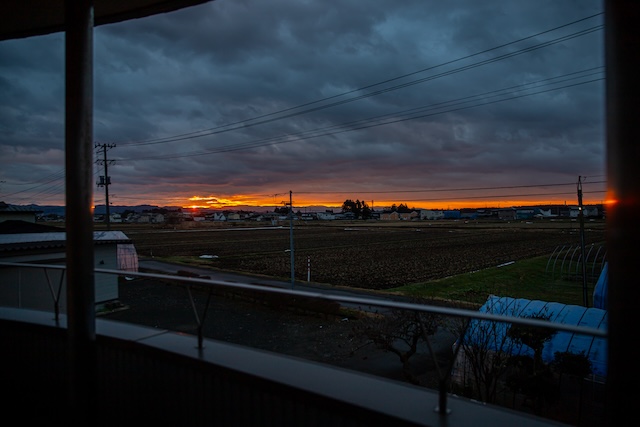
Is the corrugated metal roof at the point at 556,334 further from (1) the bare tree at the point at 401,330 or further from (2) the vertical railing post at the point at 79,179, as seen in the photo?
(2) the vertical railing post at the point at 79,179

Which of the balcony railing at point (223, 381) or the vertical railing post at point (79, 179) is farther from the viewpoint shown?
the vertical railing post at point (79, 179)

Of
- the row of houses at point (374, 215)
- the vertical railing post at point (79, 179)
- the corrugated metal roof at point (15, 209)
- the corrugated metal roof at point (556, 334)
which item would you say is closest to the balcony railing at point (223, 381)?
the vertical railing post at point (79, 179)

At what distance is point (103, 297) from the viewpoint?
13859 mm

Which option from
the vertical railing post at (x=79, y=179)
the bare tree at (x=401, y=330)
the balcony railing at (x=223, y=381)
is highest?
the vertical railing post at (x=79, y=179)

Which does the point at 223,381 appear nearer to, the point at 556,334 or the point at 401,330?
the point at 401,330

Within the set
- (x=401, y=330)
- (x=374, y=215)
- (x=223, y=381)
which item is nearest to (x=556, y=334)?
(x=401, y=330)

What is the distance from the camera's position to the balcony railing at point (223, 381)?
167 cm

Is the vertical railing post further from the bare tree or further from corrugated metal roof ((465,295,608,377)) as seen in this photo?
the bare tree

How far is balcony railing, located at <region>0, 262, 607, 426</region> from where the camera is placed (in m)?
1.67

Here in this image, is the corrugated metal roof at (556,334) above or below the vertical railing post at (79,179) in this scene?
below

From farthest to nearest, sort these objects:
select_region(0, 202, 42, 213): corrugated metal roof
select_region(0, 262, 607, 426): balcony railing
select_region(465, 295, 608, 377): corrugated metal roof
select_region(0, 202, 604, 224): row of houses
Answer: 1. select_region(0, 202, 604, 224): row of houses
2. select_region(0, 202, 42, 213): corrugated metal roof
3. select_region(465, 295, 608, 377): corrugated metal roof
4. select_region(0, 262, 607, 426): balcony railing

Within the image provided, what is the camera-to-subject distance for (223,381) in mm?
2135

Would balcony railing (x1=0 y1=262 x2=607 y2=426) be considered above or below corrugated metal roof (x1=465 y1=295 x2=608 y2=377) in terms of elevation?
above

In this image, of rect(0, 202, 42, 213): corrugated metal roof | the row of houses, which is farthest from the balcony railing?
the row of houses
